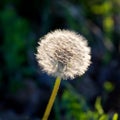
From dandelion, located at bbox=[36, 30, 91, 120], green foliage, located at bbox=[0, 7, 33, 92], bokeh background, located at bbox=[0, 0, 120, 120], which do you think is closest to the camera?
dandelion, located at bbox=[36, 30, 91, 120]

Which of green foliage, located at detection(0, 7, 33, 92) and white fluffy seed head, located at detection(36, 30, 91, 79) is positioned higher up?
green foliage, located at detection(0, 7, 33, 92)

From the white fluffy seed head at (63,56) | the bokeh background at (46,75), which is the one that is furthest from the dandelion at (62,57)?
the bokeh background at (46,75)

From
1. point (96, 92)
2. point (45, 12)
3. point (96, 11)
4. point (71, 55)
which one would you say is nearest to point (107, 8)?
point (96, 11)

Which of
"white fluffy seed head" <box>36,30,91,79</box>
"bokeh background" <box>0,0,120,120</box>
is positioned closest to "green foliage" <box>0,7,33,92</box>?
"bokeh background" <box>0,0,120,120</box>

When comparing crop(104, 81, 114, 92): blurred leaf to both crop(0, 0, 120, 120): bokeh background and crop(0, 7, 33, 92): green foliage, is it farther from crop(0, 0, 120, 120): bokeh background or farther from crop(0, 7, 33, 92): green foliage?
crop(0, 7, 33, 92): green foliage

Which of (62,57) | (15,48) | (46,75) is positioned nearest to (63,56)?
(62,57)

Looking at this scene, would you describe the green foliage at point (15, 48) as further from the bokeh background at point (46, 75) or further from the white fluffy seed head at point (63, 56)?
the white fluffy seed head at point (63, 56)
